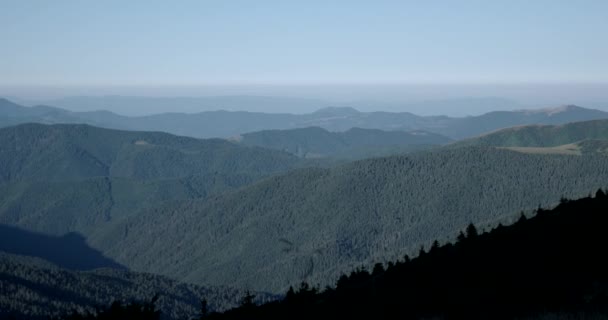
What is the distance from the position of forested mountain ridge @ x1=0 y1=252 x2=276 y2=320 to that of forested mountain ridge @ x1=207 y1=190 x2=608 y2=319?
97.6 m

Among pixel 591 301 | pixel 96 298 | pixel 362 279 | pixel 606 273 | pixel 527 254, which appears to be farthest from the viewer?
pixel 96 298

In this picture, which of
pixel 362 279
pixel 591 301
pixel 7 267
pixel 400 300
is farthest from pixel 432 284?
pixel 7 267

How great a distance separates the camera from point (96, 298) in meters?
142

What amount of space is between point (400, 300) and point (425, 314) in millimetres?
3388

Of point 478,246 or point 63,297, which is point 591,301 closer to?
point 478,246

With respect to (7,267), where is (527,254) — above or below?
above

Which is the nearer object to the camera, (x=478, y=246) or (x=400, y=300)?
(x=400, y=300)

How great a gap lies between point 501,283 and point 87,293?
133572 millimetres

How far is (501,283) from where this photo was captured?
24.6 meters

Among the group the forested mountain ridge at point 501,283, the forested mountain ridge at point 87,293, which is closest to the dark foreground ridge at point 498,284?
the forested mountain ridge at point 501,283

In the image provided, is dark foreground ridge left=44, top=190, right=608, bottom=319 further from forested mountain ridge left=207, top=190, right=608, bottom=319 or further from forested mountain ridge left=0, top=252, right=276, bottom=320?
forested mountain ridge left=0, top=252, right=276, bottom=320

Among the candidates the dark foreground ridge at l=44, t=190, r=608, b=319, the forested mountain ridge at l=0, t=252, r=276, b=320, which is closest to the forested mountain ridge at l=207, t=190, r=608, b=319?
the dark foreground ridge at l=44, t=190, r=608, b=319

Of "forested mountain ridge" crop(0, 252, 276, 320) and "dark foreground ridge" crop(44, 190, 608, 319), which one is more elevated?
"dark foreground ridge" crop(44, 190, 608, 319)

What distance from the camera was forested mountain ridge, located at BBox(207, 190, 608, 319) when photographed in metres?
21.5
